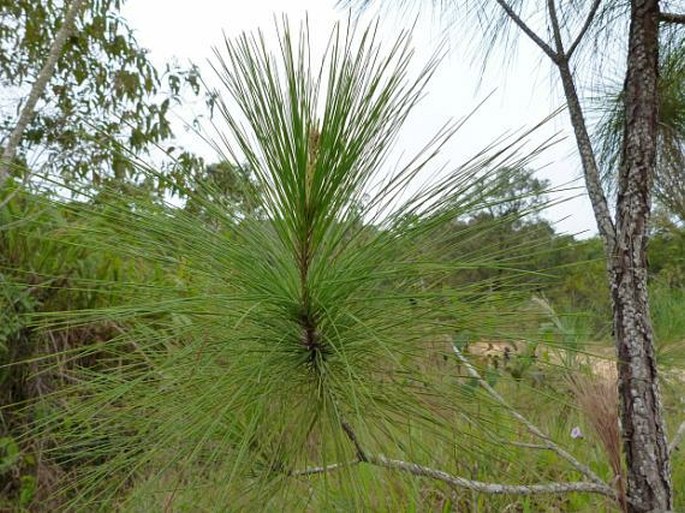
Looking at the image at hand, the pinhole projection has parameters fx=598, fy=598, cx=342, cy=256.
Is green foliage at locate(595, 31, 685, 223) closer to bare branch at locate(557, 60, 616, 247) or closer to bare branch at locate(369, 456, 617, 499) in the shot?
bare branch at locate(557, 60, 616, 247)

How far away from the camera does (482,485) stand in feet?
3.68

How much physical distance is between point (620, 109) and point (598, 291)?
2.04m

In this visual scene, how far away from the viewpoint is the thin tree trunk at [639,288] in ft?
4.15

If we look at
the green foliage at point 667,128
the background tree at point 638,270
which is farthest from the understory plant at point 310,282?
the green foliage at point 667,128

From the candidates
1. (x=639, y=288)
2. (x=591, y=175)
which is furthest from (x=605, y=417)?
(x=591, y=175)

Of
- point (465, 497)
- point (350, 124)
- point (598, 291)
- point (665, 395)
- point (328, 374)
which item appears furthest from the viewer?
point (598, 291)

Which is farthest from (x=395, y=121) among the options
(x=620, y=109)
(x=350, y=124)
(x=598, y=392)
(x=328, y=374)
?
(x=620, y=109)

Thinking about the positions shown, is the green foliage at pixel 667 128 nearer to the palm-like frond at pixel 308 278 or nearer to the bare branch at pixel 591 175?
the bare branch at pixel 591 175

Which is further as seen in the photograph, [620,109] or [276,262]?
[620,109]

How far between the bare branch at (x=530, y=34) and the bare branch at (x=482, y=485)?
984 mm

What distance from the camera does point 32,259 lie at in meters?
1.98

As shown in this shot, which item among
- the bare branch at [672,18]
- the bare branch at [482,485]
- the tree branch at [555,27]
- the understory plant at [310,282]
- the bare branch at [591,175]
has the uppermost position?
the tree branch at [555,27]

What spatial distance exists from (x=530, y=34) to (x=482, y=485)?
1087 millimetres

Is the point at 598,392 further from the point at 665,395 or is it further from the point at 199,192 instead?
the point at 665,395
